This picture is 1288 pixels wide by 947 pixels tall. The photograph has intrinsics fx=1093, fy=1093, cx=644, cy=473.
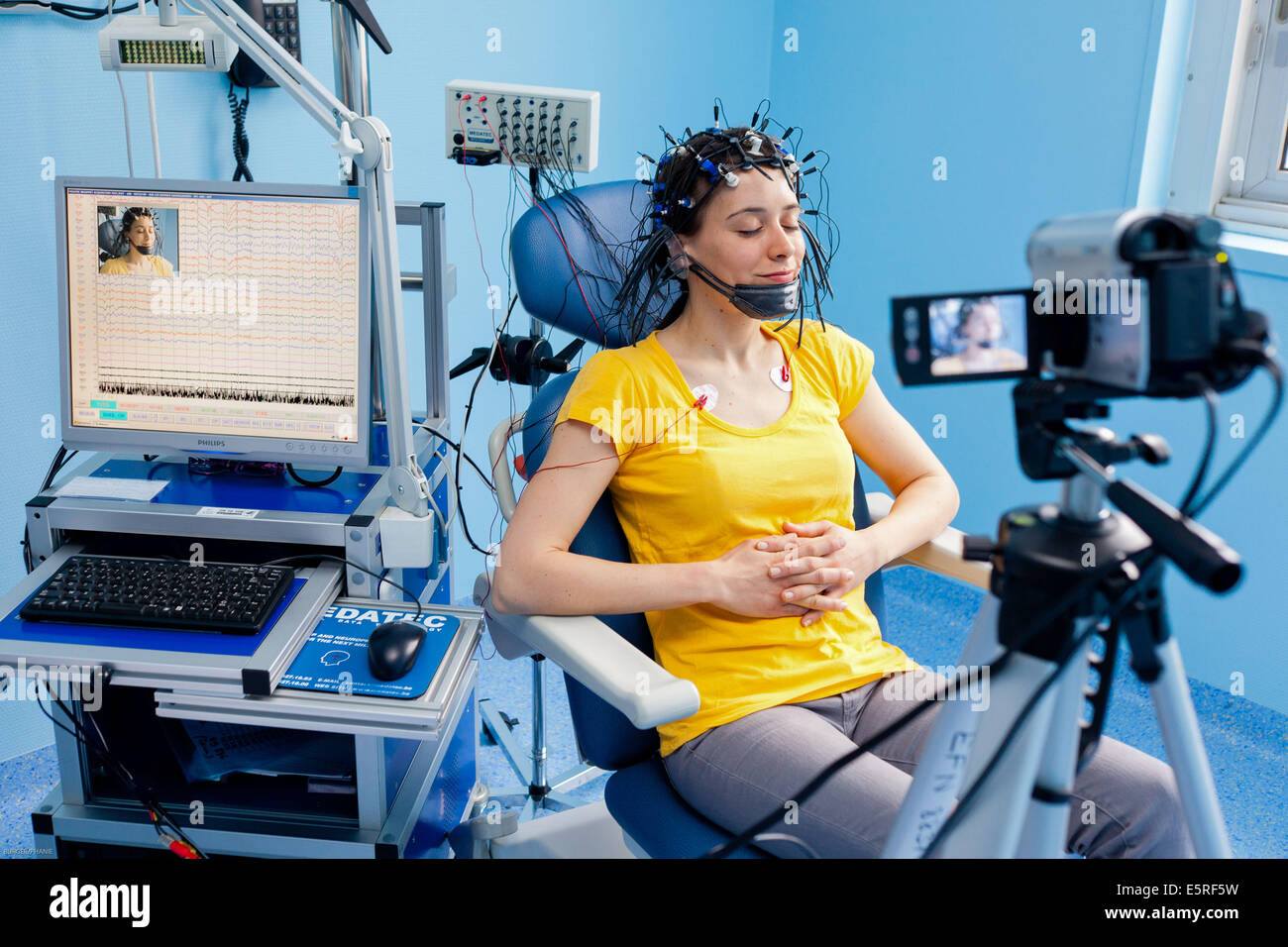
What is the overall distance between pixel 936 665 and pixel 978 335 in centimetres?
180

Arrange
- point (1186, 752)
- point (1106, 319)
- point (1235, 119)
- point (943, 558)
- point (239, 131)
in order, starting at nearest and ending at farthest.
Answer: point (1106, 319) < point (1186, 752) < point (943, 558) < point (239, 131) < point (1235, 119)

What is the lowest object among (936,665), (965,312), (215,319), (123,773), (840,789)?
(936,665)

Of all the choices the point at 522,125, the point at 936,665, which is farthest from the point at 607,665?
the point at 936,665

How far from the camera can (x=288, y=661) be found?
1.23 meters

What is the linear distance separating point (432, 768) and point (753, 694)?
523mm

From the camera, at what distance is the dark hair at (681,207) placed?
4.75 ft

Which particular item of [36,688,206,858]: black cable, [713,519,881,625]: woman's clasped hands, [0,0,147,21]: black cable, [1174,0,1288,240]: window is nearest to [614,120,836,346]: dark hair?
[713,519,881,625]: woman's clasped hands

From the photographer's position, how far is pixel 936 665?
247 centimetres

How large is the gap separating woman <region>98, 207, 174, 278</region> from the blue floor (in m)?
0.90

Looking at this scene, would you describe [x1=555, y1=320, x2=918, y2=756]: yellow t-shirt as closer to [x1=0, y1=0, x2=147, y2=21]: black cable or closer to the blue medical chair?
the blue medical chair

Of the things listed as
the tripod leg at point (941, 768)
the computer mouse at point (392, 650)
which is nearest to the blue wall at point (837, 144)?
the computer mouse at point (392, 650)

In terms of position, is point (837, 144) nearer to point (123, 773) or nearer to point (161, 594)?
point (161, 594)
